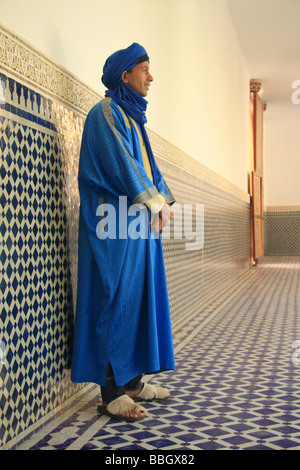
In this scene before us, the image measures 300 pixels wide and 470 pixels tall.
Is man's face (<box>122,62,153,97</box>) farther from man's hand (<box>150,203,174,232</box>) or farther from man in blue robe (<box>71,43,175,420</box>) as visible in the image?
man's hand (<box>150,203,174,232</box>)

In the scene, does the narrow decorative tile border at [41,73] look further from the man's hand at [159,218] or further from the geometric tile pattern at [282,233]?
the geometric tile pattern at [282,233]

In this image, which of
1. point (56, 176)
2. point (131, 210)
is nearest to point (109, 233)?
point (131, 210)

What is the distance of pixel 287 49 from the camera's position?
8.09 metres

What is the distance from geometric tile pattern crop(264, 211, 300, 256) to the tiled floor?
8.75 metres

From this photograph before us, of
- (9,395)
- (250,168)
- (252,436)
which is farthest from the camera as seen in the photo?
(250,168)

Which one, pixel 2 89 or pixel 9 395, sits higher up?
pixel 2 89

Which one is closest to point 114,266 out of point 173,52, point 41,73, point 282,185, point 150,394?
point 150,394

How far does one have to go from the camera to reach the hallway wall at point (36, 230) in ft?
5.46

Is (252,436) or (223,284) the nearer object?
(252,436)

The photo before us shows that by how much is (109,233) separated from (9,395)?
0.62 m

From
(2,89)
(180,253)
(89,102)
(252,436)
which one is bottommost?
(252,436)

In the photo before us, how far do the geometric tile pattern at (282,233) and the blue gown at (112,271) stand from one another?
10.9m

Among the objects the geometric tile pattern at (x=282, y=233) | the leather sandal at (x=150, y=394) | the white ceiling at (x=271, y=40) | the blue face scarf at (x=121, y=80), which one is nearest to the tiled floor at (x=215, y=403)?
the leather sandal at (x=150, y=394)

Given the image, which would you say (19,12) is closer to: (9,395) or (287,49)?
(9,395)
